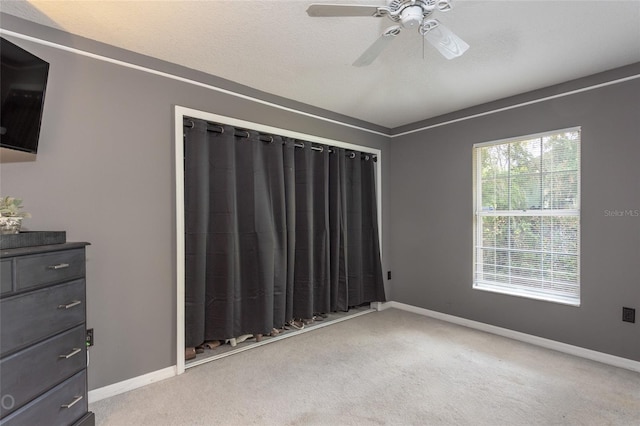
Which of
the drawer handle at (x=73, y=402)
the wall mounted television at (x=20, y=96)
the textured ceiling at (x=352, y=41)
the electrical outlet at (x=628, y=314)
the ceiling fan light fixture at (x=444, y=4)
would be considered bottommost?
the drawer handle at (x=73, y=402)

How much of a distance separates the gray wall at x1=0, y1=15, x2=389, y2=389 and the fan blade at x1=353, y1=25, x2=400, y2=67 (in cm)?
147

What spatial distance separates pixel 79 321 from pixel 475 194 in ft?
11.7

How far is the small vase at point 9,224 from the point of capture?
1461mm

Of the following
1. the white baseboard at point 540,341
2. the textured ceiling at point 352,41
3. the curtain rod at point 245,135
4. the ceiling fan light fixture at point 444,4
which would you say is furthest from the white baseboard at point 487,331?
the ceiling fan light fixture at point 444,4

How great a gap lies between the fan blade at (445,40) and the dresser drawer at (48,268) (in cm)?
218

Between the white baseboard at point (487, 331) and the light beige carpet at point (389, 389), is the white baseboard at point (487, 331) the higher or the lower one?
the higher one

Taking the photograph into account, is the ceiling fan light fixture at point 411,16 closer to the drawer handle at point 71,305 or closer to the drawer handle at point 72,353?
the drawer handle at point 71,305

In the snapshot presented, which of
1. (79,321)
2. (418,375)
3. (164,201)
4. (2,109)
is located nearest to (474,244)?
(418,375)

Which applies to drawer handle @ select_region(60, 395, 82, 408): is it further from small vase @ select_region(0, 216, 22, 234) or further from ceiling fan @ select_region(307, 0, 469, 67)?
ceiling fan @ select_region(307, 0, 469, 67)

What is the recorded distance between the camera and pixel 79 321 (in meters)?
1.67

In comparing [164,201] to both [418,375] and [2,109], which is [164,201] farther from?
[418,375]

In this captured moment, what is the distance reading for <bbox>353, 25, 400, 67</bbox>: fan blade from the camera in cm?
155

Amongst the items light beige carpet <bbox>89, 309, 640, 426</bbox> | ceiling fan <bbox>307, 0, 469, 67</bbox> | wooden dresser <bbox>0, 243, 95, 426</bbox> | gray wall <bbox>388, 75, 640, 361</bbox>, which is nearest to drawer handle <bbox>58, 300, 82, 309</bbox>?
wooden dresser <bbox>0, 243, 95, 426</bbox>

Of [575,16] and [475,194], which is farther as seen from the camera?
[475,194]
